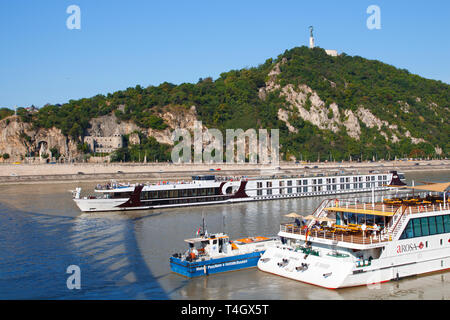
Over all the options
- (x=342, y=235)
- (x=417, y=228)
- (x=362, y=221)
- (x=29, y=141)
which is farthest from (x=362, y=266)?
(x=29, y=141)

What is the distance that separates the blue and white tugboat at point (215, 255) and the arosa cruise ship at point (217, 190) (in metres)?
25.6

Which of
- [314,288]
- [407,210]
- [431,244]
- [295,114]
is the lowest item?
[314,288]

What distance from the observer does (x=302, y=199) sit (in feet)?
216

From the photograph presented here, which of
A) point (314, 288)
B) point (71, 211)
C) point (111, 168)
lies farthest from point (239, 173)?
point (314, 288)

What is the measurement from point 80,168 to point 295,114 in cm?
9633

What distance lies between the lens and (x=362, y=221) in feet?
96.1

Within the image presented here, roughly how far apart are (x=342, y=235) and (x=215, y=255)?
7.97 meters

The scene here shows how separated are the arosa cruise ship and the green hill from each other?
277 feet

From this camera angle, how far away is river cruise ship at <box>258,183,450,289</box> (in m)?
24.6

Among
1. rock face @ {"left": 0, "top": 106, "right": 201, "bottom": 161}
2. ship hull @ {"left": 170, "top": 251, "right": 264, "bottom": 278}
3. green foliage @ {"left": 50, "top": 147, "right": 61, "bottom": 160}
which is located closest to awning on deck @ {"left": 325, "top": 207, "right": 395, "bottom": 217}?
ship hull @ {"left": 170, "top": 251, "right": 264, "bottom": 278}

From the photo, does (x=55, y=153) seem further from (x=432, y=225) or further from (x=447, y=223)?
(x=432, y=225)

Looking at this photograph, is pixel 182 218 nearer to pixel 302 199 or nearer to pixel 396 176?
pixel 302 199

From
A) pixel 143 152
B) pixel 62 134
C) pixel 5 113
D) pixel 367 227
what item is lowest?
pixel 367 227

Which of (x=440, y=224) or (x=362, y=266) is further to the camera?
(x=440, y=224)
